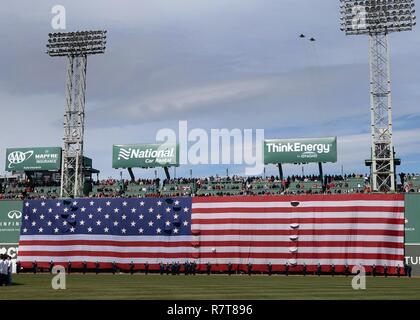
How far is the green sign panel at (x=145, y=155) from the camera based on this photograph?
5416cm

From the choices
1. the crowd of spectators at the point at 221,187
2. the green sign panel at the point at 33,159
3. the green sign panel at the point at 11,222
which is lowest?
the green sign panel at the point at 11,222

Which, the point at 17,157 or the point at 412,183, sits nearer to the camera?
the point at 412,183

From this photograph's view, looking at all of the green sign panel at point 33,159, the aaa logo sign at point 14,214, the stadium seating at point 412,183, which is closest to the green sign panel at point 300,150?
the stadium seating at point 412,183

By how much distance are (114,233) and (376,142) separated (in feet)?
79.7

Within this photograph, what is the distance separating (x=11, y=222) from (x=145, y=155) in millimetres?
14778

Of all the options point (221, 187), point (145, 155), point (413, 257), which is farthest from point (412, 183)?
point (145, 155)

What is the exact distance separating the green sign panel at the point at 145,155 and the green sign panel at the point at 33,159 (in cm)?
727

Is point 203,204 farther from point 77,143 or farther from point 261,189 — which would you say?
point 77,143

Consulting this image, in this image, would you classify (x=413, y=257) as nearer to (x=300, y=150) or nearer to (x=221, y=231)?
(x=300, y=150)

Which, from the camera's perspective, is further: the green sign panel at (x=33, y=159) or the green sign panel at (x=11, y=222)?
the green sign panel at (x=33, y=159)

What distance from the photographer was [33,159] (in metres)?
59.3

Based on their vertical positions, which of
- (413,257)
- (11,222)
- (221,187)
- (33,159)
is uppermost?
(33,159)

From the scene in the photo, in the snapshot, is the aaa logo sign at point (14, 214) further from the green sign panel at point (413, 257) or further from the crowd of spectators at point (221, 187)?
the green sign panel at point (413, 257)
